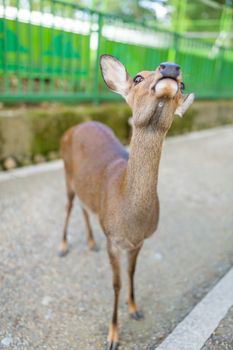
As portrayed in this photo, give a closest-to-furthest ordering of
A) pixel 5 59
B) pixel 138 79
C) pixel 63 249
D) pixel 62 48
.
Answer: pixel 138 79 < pixel 63 249 < pixel 5 59 < pixel 62 48

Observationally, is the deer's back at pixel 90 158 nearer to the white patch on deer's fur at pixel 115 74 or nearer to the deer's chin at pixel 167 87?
the white patch on deer's fur at pixel 115 74

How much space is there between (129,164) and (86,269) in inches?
54.5

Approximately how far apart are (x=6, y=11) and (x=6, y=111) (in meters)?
1.23

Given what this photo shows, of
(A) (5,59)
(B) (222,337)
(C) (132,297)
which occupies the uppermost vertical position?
(A) (5,59)

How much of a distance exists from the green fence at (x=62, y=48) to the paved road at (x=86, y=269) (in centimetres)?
141

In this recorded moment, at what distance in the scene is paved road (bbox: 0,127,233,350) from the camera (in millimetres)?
2457

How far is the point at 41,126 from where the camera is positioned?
17.0 ft

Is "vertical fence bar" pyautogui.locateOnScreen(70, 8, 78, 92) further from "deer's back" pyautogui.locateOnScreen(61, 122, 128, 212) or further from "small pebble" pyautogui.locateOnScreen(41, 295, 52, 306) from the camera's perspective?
"small pebble" pyautogui.locateOnScreen(41, 295, 52, 306)

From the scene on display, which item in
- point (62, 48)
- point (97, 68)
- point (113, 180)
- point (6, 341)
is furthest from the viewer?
point (97, 68)

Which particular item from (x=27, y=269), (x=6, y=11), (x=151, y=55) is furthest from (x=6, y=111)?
(x=151, y=55)

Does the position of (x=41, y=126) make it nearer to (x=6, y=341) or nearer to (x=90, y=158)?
(x=90, y=158)

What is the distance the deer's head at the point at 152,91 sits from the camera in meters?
1.55

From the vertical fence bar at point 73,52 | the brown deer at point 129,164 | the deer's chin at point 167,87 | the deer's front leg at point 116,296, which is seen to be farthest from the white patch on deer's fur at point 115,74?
the vertical fence bar at point 73,52

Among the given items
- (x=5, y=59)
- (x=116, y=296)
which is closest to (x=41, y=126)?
(x=5, y=59)
